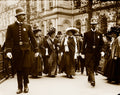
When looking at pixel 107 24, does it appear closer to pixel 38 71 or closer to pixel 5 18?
pixel 38 71

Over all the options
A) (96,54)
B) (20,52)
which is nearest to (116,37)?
(96,54)

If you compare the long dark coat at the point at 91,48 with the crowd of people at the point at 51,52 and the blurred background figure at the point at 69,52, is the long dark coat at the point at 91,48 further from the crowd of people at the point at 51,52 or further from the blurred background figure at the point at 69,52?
the blurred background figure at the point at 69,52

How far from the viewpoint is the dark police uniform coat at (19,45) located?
7438 mm

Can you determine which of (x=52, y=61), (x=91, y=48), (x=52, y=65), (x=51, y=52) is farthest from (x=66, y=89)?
(x=51, y=52)

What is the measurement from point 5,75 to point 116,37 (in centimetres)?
509

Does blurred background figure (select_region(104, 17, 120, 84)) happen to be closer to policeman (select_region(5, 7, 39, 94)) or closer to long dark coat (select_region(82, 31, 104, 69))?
long dark coat (select_region(82, 31, 104, 69))

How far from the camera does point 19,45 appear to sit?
745 cm

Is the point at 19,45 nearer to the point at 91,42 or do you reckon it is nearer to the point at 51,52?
the point at 91,42

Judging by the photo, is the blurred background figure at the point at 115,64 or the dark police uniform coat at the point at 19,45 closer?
the dark police uniform coat at the point at 19,45

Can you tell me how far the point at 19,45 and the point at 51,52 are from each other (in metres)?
4.17

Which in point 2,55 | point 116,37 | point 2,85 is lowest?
point 2,85

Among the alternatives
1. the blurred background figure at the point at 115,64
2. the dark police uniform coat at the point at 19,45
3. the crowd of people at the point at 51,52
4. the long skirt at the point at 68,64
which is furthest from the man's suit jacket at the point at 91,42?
the dark police uniform coat at the point at 19,45

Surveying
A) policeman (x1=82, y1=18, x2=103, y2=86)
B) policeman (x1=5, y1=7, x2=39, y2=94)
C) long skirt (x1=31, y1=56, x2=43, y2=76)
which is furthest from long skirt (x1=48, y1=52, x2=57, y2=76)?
policeman (x1=5, y1=7, x2=39, y2=94)

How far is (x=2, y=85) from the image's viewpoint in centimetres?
923
